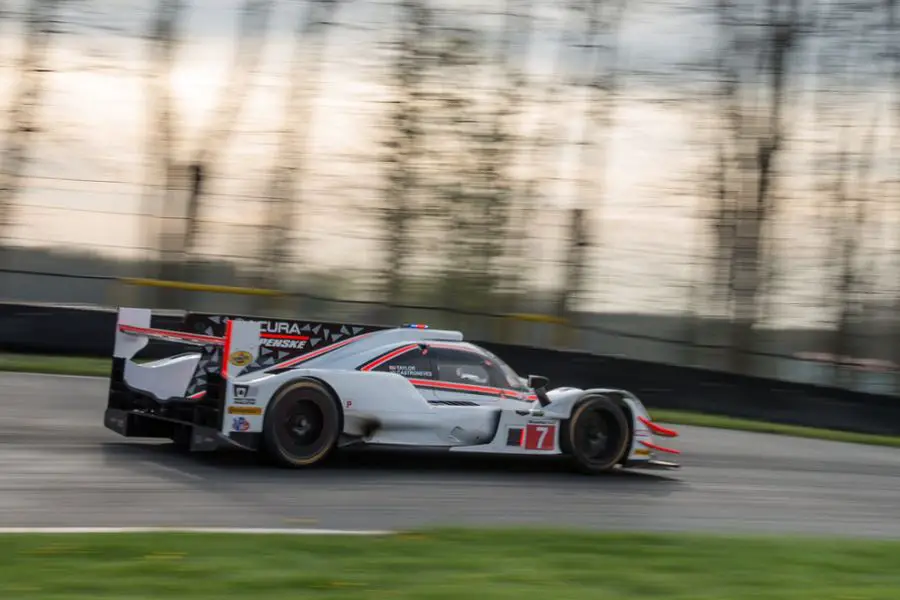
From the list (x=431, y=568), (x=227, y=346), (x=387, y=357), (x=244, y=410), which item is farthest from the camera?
(x=387, y=357)

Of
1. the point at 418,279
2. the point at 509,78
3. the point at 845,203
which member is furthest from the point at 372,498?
the point at 845,203

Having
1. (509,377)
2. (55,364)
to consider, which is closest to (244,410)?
(509,377)

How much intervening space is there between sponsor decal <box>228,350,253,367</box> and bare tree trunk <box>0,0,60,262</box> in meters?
10.2

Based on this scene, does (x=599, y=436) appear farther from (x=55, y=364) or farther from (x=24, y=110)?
(x=24, y=110)

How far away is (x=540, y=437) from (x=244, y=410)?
9.23 feet

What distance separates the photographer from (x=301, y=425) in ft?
31.3

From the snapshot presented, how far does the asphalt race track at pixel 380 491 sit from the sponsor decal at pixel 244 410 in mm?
462

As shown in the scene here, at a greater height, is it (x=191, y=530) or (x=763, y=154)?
(x=763, y=154)

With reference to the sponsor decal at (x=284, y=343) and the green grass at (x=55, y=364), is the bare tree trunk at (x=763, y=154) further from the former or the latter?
the sponsor decal at (x=284, y=343)

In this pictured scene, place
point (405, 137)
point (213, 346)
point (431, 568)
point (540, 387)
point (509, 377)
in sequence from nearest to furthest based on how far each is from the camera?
point (431, 568) → point (213, 346) → point (540, 387) → point (509, 377) → point (405, 137)

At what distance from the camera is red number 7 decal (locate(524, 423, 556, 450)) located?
10.5 m

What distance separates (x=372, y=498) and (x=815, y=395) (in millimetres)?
12083

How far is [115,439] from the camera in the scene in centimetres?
1051

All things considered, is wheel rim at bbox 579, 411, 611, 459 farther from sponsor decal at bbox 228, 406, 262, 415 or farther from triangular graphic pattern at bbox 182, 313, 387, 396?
sponsor decal at bbox 228, 406, 262, 415
